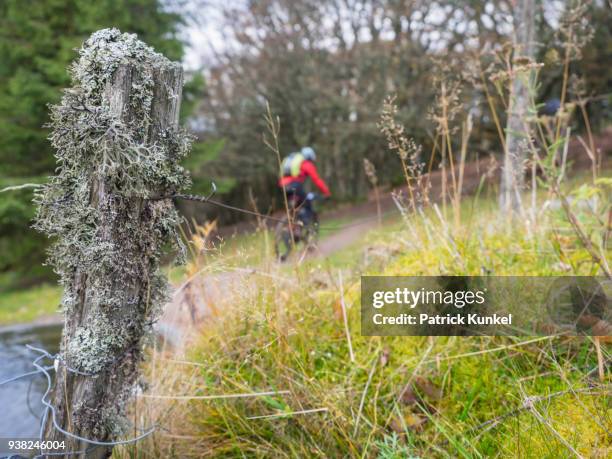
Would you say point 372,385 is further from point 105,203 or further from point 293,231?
point 105,203

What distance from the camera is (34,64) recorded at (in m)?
9.61

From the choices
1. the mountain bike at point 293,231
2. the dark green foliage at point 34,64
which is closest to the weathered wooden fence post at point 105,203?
the mountain bike at point 293,231

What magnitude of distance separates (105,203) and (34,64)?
33.6ft

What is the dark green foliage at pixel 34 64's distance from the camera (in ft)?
30.0

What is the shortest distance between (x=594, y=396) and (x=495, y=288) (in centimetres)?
56

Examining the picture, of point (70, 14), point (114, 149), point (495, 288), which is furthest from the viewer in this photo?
point (70, 14)

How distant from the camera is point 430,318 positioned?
76.5 inches

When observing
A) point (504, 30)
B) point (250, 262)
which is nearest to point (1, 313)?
point (250, 262)

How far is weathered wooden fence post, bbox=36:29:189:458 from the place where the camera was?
1.30 metres

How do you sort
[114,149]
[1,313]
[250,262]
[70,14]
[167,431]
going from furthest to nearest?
[70,14] < [1,313] < [250,262] < [167,431] < [114,149]

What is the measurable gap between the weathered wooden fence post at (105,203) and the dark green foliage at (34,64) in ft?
28.2

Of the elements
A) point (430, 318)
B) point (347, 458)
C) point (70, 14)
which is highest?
point (70, 14)

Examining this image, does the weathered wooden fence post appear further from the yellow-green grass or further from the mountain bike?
the mountain bike

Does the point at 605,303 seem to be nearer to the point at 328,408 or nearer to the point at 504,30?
the point at 328,408
